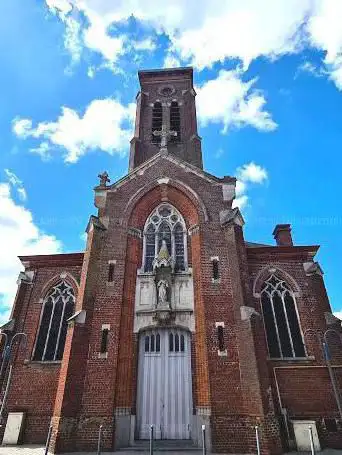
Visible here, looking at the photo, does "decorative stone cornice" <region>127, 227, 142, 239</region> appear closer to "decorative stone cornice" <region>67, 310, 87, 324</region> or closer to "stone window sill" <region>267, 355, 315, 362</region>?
"decorative stone cornice" <region>67, 310, 87, 324</region>

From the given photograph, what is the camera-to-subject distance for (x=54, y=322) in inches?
572

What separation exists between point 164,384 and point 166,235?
20.1 ft

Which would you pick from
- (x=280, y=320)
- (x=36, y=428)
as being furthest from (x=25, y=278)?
(x=280, y=320)

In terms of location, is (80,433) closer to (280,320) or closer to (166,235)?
(166,235)

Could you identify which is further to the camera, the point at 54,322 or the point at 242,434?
the point at 54,322

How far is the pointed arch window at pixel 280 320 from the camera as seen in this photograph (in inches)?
527

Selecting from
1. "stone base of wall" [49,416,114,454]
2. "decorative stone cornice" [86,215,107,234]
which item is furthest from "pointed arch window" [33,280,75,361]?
"stone base of wall" [49,416,114,454]

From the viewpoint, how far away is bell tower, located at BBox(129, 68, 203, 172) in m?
20.8

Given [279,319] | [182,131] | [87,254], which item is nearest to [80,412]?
[87,254]

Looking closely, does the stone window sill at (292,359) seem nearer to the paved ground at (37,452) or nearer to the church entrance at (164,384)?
the paved ground at (37,452)

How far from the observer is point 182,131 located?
872 inches

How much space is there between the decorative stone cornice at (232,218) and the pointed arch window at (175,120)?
9187mm

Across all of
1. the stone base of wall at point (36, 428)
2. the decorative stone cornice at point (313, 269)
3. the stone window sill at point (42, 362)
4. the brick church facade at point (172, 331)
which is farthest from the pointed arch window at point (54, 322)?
the decorative stone cornice at point (313, 269)

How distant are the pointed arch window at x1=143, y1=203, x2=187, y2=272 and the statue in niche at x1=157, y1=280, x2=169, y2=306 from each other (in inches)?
39.8
